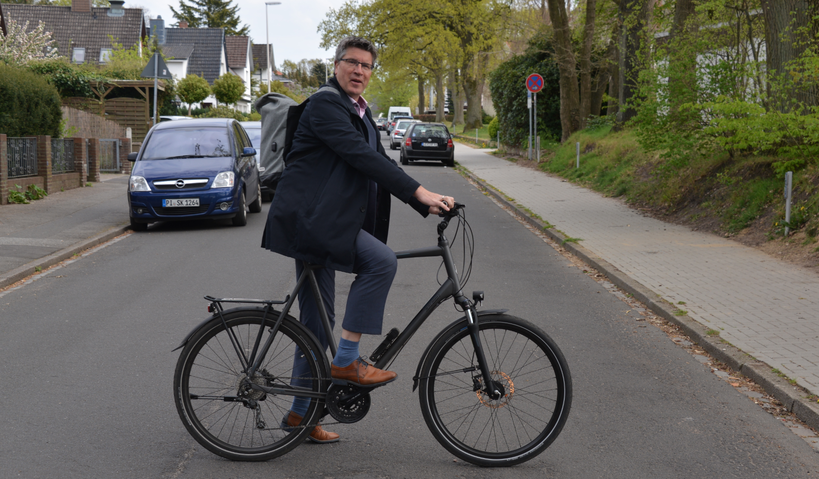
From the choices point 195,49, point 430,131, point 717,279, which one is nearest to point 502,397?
point 717,279

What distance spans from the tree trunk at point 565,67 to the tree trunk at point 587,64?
22 centimetres

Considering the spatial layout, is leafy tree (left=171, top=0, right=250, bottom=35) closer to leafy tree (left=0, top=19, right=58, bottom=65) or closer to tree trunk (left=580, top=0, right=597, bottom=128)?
leafy tree (left=0, top=19, right=58, bottom=65)

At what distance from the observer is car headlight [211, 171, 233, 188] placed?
1345 cm

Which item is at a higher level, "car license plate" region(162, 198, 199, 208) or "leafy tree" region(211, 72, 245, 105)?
"leafy tree" region(211, 72, 245, 105)

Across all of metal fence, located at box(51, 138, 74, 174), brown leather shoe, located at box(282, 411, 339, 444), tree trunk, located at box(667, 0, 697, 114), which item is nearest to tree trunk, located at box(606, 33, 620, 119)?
tree trunk, located at box(667, 0, 697, 114)

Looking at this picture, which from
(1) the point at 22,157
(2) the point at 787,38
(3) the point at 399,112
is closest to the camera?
(2) the point at 787,38

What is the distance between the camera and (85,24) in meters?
63.1

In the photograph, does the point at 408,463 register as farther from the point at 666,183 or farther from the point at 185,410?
the point at 666,183

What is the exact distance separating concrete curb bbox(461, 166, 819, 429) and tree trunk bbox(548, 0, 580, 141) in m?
15.6

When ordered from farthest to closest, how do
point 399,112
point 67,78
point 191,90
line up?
1. point 399,112
2. point 191,90
3. point 67,78

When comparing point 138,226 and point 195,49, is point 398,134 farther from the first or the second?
point 195,49

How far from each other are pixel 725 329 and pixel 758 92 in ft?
22.9

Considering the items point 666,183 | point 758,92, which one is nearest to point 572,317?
point 758,92

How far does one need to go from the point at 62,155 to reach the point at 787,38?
14906 millimetres
